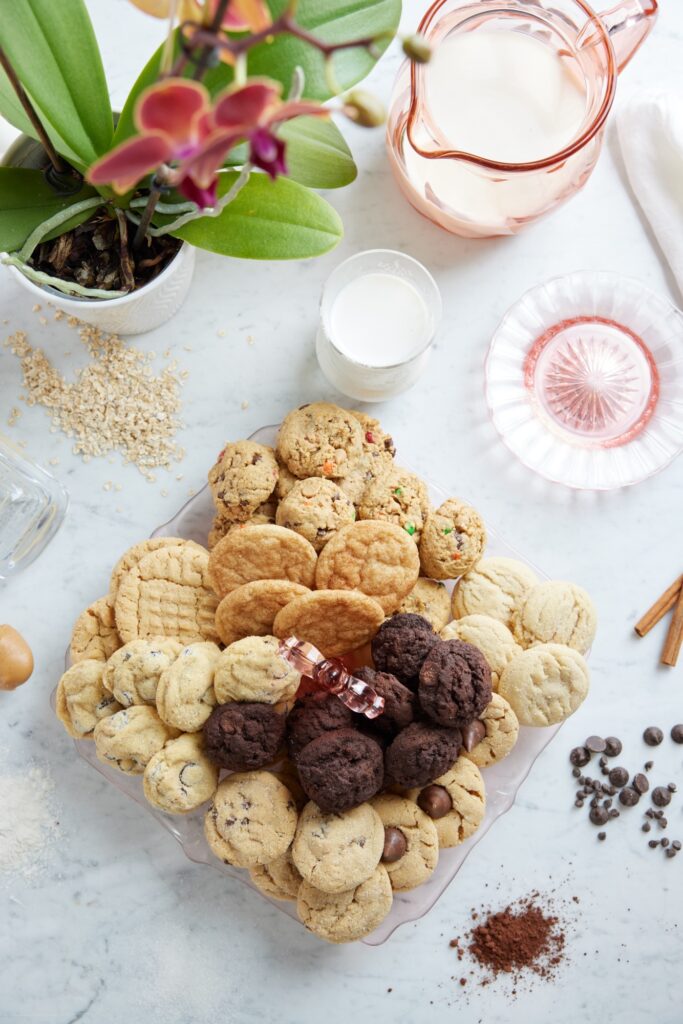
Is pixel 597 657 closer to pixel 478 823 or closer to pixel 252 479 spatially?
pixel 478 823

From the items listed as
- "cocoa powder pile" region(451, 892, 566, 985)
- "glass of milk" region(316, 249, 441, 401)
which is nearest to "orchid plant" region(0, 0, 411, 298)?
"glass of milk" region(316, 249, 441, 401)

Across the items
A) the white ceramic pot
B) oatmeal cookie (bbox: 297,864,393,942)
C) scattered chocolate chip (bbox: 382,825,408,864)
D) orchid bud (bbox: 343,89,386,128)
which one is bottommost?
oatmeal cookie (bbox: 297,864,393,942)

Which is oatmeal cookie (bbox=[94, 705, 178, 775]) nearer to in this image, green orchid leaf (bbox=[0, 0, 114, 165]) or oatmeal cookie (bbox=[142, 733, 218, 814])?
oatmeal cookie (bbox=[142, 733, 218, 814])

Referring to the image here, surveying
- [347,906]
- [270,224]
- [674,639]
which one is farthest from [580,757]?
[270,224]

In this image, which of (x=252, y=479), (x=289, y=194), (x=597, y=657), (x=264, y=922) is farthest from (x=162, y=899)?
(x=289, y=194)

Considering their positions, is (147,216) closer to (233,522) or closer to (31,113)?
(31,113)

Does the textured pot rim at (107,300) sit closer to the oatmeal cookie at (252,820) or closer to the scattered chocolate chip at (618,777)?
the oatmeal cookie at (252,820)

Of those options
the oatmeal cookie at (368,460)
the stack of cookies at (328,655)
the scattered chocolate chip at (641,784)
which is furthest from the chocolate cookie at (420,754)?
the scattered chocolate chip at (641,784)
